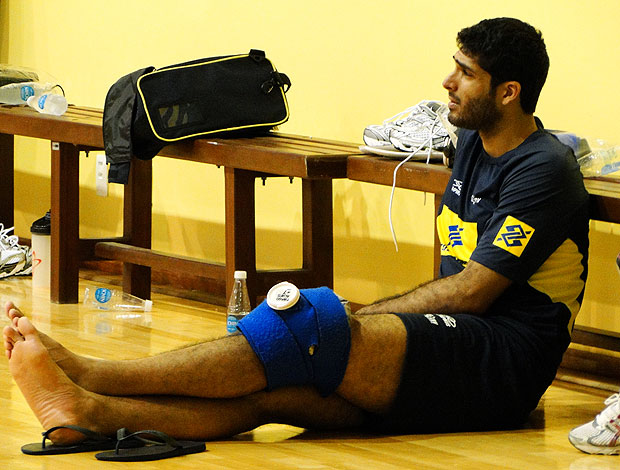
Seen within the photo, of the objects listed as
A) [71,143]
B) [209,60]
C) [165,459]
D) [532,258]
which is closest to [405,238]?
[209,60]

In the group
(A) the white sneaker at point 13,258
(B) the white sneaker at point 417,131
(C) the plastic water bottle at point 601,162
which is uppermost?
(B) the white sneaker at point 417,131

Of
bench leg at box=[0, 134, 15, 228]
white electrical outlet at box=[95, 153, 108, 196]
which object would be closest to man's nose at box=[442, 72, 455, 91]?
white electrical outlet at box=[95, 153, 108, 196]

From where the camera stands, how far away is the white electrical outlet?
470 centimetres

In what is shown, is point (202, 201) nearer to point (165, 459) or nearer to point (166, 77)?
point (166, 77)

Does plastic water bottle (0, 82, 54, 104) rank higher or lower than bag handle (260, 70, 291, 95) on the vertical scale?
lower

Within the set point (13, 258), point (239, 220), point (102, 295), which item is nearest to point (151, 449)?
point (239, 220)

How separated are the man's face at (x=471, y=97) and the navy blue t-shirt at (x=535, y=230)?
0.08 metres

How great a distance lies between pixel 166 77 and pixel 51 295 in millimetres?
926

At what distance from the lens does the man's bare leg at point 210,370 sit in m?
2.18

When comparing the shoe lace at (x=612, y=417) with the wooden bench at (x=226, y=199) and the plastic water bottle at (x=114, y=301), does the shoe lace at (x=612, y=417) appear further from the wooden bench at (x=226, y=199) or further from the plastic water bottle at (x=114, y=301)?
the plastic water bottle at (x=114, y=301)

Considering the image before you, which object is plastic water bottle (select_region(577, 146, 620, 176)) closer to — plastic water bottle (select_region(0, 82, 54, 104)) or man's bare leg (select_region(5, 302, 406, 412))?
man's bare leg (select_region(5, 302, 406, 412))

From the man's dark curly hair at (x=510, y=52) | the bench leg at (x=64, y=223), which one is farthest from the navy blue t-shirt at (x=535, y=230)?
the bench leg at (x=64, y=223)

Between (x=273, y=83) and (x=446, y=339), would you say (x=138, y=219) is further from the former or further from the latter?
(x=446, y=339)

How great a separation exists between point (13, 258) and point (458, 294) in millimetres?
2452
